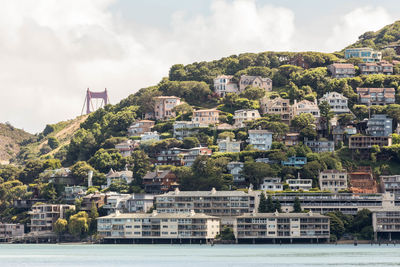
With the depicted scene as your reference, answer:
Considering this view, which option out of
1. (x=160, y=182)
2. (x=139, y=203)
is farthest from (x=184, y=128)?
(x=139, y=203)

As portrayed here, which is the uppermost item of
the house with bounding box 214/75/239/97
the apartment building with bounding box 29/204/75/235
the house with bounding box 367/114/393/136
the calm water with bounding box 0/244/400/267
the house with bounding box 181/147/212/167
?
the house with bounding box 214/75/239/97

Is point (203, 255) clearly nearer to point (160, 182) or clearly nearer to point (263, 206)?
point (263, 206)

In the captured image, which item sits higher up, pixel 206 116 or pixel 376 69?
pixel 376 69

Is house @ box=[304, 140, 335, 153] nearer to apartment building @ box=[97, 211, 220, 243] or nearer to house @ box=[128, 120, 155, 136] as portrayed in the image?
apartment building @ box=[97, 211, 220, 243]

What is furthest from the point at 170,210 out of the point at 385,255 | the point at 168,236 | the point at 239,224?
the point at 385,255

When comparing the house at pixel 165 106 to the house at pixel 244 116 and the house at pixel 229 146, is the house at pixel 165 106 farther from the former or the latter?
the house at pixel 229 146

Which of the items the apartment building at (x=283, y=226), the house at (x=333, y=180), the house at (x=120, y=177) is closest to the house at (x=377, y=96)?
the house at (x=333, y=180)

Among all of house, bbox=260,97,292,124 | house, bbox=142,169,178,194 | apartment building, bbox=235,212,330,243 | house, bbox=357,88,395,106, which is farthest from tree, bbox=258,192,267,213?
house, bbox=357,88,395,106
